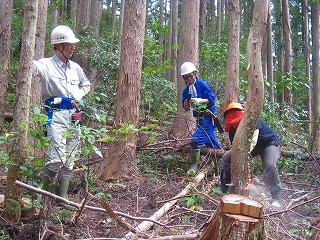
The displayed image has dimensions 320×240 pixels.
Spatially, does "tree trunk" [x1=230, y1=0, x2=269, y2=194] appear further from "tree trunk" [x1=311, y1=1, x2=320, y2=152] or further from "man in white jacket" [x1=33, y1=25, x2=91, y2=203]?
"tree trunk" [x1=311, y1=1, x2=320, y2=152]

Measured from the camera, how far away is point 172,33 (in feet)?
72.8

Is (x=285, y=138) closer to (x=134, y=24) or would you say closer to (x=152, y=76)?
(x=152, y=76)

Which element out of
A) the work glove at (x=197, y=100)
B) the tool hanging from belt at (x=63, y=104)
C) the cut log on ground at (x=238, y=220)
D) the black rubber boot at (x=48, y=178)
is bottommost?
the black rubber boot at (x=48, y=178)

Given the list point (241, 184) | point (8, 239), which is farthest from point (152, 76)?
point (8, 239)

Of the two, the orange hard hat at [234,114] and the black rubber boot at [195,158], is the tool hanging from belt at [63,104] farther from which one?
the black rubber boot at [195,158]

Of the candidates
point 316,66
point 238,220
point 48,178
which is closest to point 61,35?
point 48,178

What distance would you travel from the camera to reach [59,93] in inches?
165

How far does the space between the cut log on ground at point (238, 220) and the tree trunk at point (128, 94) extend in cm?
329

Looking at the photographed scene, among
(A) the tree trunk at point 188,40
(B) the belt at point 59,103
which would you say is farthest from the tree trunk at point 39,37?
(B) the belt at point 59,103

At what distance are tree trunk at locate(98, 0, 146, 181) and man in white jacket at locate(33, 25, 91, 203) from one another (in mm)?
1132

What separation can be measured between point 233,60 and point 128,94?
11.3 ft

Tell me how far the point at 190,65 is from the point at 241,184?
2806 millimetres

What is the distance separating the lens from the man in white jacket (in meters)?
3.96

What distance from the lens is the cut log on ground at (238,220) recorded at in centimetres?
213
